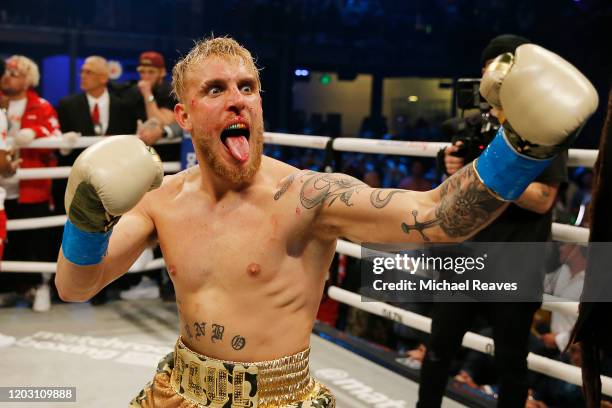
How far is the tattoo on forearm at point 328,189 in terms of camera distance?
4.93 ft

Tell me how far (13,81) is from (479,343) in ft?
8.78

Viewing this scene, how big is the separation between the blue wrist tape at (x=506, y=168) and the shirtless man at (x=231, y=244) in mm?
288

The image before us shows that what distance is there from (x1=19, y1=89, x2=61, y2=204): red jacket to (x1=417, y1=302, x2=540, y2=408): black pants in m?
2.39

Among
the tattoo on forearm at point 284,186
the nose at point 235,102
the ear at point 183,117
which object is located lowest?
the tattoo on forearm at point 284,186

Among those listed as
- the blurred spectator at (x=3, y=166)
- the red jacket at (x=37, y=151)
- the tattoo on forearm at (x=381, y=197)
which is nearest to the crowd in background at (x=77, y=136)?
the red jacket at (x=37, y=151)

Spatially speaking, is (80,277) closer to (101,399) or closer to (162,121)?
(101,399)

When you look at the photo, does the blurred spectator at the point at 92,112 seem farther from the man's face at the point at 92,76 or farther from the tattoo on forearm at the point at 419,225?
the tattoo on forearm at the point at 419,225

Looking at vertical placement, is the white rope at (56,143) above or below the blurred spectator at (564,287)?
above

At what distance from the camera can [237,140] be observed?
161 centimetres

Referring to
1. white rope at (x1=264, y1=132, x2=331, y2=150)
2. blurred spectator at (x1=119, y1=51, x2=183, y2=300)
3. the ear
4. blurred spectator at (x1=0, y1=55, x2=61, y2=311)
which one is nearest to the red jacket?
blurred spectator at (x1=0, y1=55, x2=61, y2=311)

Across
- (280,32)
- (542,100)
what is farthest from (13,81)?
(280,32)

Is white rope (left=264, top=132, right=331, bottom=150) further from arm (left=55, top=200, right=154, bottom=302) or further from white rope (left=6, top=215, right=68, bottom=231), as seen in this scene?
arm (left=55, top=200, right=154, bottom=302)

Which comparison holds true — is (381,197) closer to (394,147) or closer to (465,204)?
(465,204)

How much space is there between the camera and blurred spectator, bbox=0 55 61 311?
3820 mm
